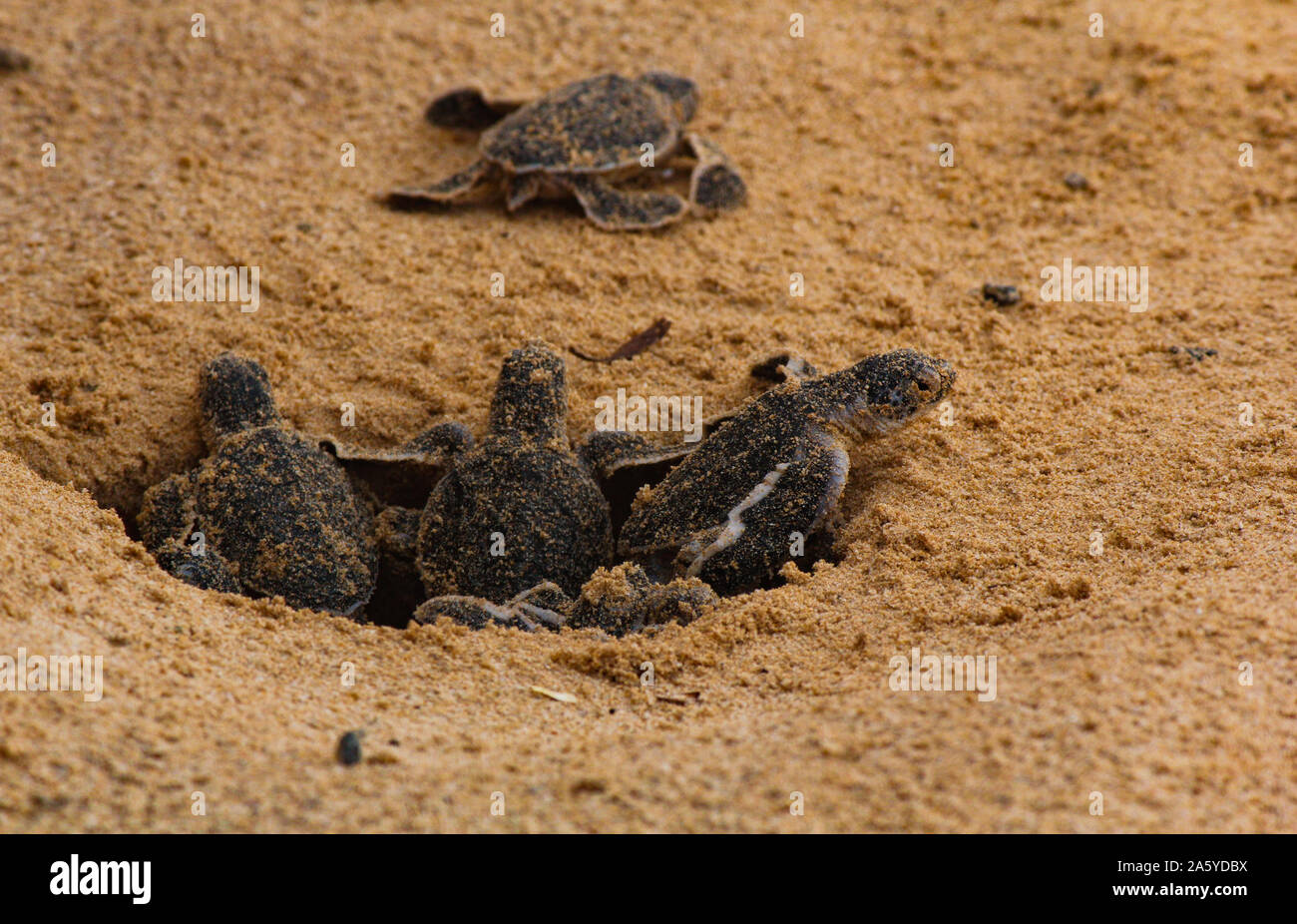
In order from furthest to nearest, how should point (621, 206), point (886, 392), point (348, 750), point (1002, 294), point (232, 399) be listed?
point (621, 206)
point (1002, 294)
point (232, 399)
point (886, 392)
point (348, 750)

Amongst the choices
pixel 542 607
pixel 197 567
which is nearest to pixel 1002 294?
pixel 542 607

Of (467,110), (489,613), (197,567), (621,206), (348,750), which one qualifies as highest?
(467,110)

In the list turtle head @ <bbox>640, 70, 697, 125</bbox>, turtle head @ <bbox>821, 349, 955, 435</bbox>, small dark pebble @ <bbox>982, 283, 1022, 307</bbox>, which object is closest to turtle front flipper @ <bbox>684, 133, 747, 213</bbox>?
turtle head @ <bbox>640, 70, 697, 125</bbox>

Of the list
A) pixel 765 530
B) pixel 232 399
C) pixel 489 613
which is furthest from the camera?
pixel 232 399

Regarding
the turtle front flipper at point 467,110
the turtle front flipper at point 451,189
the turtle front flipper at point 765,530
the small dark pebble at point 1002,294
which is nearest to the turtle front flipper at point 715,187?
the turtle front flipper at point 451,189

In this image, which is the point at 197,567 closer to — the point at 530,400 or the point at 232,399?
the point at 232,399

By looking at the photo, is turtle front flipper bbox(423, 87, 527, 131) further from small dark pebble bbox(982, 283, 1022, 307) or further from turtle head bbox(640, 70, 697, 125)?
small dark pebble bbox(982, 283, 1022, 307)
